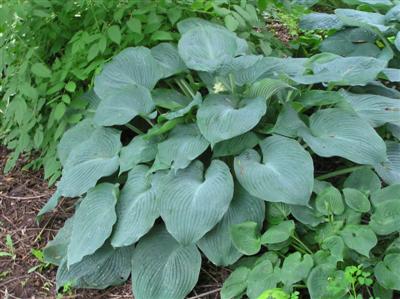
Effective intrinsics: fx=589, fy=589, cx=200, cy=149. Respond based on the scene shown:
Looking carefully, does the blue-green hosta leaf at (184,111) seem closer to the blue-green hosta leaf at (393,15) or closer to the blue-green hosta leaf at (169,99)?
the blue-green hosta leaf at (169,99)

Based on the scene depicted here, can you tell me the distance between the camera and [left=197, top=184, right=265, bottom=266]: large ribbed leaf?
8.86 feet

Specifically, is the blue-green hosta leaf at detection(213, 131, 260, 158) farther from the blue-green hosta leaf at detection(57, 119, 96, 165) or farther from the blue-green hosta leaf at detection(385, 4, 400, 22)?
the blue-green hosta leaf at detection(385, 4, 400, 22)

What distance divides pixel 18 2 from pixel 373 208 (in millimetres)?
2220

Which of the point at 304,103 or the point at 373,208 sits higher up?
the point at 304,103

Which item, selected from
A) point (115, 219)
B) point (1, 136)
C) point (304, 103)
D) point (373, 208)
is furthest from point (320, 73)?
point (1, 136)

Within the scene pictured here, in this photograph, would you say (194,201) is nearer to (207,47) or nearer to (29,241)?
(207,47)

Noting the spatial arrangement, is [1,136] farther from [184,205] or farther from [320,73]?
[320,73]

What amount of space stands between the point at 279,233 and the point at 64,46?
6.62 feet

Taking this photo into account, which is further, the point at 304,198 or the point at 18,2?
the point at 18,2

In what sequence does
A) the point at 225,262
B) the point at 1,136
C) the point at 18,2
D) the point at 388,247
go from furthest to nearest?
the point at 1,136 → the point at 18,2 → the point at 225,262 → the point at 388,247

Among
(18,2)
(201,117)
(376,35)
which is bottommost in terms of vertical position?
(376,35)

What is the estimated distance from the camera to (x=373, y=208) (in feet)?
8.63

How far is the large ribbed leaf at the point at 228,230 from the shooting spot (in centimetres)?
270

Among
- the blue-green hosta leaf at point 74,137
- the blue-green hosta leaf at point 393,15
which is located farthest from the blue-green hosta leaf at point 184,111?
the blue-green hosta leaf at point 393,15
